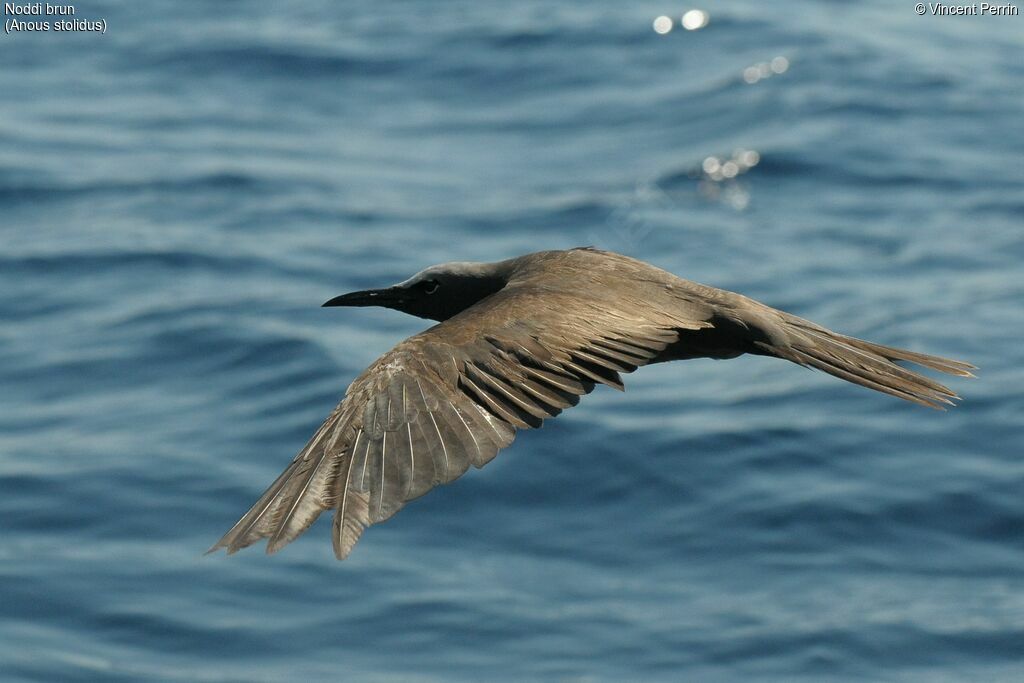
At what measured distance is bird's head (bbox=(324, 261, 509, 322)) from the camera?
363 inches

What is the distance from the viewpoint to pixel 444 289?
30.6 feet

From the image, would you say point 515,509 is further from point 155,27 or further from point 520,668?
point 155,27

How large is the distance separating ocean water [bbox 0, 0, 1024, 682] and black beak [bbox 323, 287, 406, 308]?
20.2 feet

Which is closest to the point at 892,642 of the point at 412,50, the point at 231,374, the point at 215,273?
the point at 231,374

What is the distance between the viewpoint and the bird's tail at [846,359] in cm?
844

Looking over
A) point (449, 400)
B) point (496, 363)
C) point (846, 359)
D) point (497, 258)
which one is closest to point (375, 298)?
point (496, 363)

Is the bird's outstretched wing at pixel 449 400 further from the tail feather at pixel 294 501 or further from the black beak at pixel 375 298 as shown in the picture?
the black beak at pixel 375 298

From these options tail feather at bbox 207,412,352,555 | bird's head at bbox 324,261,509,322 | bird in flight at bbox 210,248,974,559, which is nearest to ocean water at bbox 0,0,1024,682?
bird's head at bbox 324,261,509,322

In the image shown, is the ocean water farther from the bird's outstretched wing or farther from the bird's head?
the bird's outstretched wing

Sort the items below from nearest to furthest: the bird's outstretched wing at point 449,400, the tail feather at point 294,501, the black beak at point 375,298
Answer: the tail feather at point 294,501 → the bird's outstretched wing at point 449,400 → the black beak at point 375,298

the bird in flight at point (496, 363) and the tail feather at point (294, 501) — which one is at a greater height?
the bird in flight at point (496, 363)

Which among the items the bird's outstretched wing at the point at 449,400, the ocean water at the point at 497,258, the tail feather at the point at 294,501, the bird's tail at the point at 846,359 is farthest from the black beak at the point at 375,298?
the ocean water at the point at 497,258

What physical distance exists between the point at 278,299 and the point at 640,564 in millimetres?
6154

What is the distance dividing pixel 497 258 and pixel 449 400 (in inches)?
515
